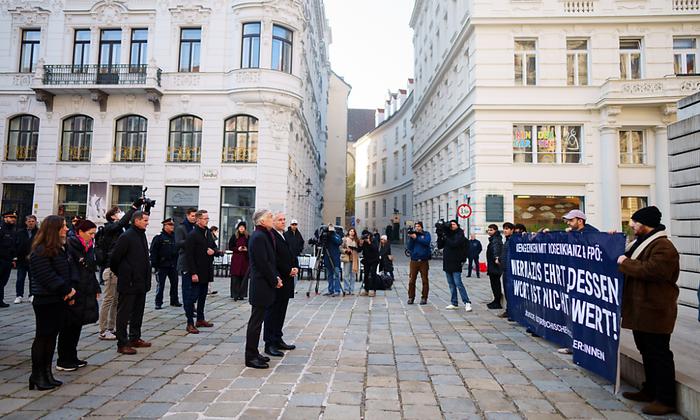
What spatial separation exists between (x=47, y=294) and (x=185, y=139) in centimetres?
1862

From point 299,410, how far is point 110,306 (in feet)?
14.6

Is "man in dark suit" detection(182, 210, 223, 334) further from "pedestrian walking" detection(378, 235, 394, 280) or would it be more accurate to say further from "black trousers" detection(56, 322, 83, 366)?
"pedestrian walking" detection(378, 235, 394, 280)

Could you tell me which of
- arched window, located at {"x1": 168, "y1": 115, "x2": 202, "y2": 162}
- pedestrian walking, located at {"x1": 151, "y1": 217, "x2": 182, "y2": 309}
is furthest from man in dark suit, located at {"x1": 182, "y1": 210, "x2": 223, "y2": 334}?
arched window, located at {"x1": 168, "y1": 115, "x2": 202, "y2": 162}

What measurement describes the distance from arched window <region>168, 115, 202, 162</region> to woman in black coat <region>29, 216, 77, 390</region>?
17.8m

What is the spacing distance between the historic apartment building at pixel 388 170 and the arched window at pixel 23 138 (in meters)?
30.2

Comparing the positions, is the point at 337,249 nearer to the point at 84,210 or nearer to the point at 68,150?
the point at 84,210

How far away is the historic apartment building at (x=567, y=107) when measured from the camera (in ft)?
67.9

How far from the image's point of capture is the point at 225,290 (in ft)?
42.5

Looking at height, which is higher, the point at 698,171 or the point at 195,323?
the point at 698,171

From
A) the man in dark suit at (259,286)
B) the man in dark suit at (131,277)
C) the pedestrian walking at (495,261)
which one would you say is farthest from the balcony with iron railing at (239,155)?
the man in dark suit at (259,286)

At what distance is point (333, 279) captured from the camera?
12.2 m

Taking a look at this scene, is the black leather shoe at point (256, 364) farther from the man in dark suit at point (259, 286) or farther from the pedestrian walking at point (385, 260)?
the pedestrian walking at point (385, 260)

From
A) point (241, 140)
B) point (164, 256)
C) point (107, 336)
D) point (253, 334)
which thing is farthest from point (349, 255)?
point (241, 140)

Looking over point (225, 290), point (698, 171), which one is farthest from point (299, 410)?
point (225, 290)
